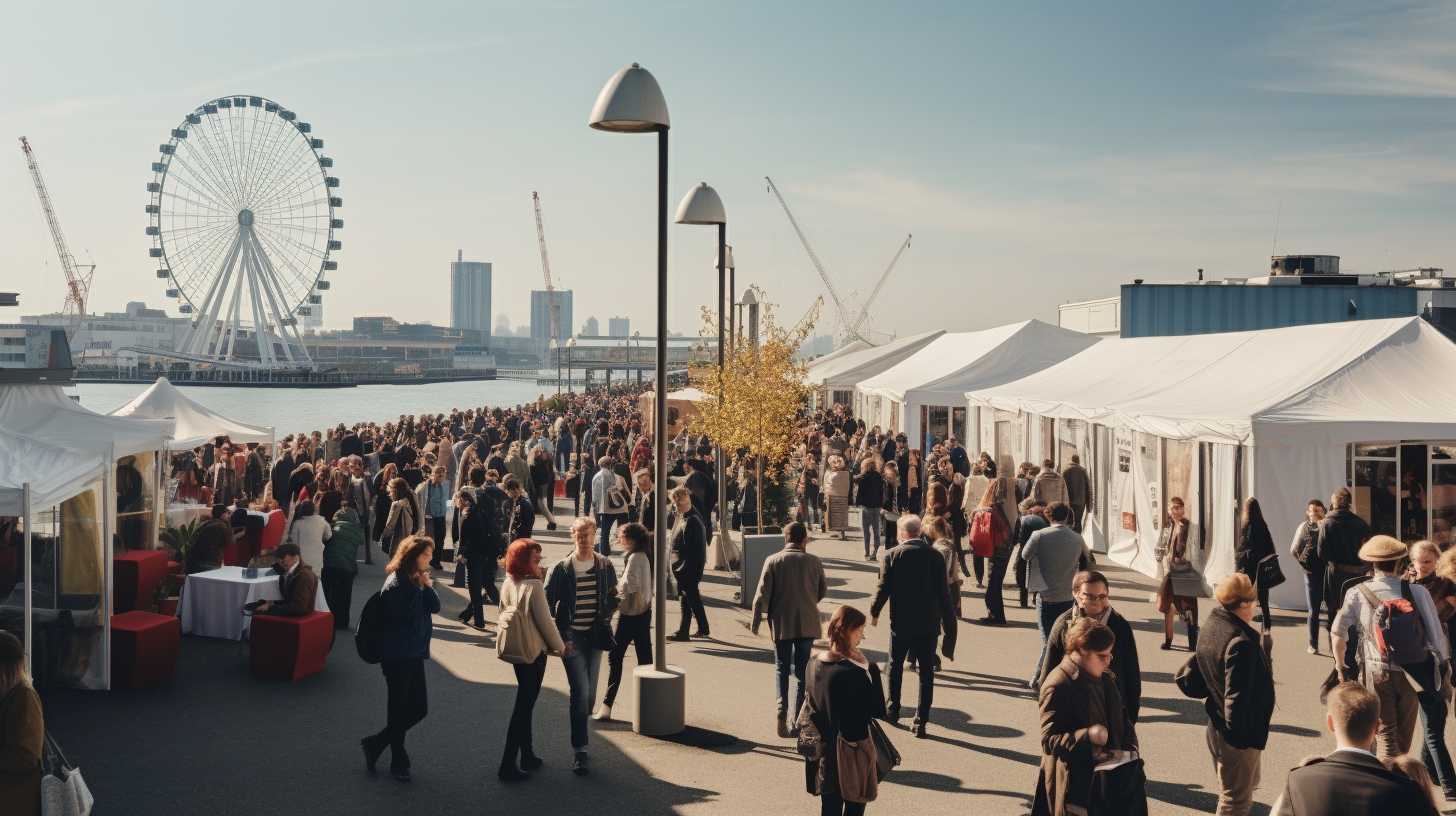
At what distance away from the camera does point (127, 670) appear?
1030cm

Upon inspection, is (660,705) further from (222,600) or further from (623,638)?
(222,600)

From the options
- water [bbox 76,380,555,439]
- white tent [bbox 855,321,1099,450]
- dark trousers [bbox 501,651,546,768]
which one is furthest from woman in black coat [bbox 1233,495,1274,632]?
water [bbox 76,380,555,439]

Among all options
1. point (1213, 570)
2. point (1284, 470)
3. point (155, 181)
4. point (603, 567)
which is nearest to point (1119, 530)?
point (1213, 570)

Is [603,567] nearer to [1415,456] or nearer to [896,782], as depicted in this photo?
[896,782]

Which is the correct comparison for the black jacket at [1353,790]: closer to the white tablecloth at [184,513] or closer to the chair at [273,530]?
the white tablecloth at [184,513]

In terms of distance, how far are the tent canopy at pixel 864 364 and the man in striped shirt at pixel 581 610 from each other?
27859 millimetres

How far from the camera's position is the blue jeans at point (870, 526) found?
17.8 metres

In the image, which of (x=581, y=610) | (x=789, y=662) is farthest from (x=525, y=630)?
(x=789, y=662)

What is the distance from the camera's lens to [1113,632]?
625 cm

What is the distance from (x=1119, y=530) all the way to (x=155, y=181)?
78.0 metres

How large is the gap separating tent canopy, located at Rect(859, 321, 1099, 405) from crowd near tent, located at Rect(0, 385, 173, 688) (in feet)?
58.8

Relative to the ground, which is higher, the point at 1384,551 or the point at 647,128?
the point at 647,128

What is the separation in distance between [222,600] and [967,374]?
62.4 ft

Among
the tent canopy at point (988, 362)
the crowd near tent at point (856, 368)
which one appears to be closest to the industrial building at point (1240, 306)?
the crowd near tent at point (856, 368)
